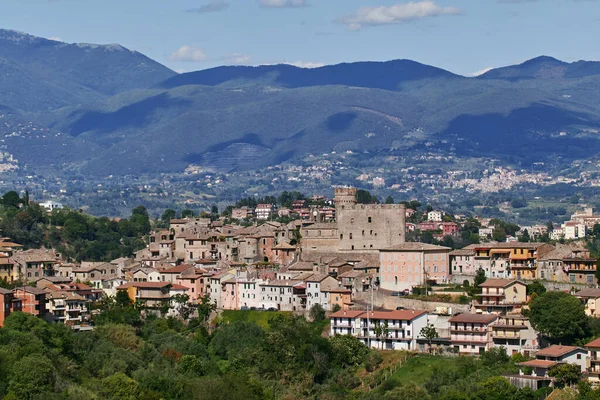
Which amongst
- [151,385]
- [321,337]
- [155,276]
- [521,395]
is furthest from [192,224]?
[521,395]

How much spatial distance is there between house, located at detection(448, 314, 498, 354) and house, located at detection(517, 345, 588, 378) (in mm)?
3943

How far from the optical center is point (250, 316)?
72.4 m

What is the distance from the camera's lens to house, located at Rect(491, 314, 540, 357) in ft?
201

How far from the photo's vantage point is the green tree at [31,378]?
2136 inches

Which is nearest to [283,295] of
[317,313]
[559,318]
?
[317,313]

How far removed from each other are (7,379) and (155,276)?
23968mm

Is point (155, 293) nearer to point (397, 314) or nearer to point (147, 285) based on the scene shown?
point (147, 285)

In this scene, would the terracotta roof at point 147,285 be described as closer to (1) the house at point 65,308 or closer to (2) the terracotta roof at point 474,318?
(1) the house at point 65,308

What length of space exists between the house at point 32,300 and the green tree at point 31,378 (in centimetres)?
Result: 1213

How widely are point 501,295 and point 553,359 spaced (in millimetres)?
8695

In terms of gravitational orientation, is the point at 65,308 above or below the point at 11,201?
below

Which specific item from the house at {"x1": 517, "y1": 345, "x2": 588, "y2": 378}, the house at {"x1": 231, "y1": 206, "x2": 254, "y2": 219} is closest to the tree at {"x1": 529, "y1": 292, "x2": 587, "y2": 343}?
the house at {"x1": 517, "y1": 345, "x2": 588, "y2": 378}

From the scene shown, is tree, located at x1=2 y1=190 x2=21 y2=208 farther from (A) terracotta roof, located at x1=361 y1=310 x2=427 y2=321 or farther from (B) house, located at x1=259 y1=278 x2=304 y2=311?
(A) terracotta roof, located at x1=361 y1=310 x2=427 y2=321

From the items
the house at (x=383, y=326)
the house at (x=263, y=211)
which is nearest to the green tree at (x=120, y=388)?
the house at (x=383, y=326)
